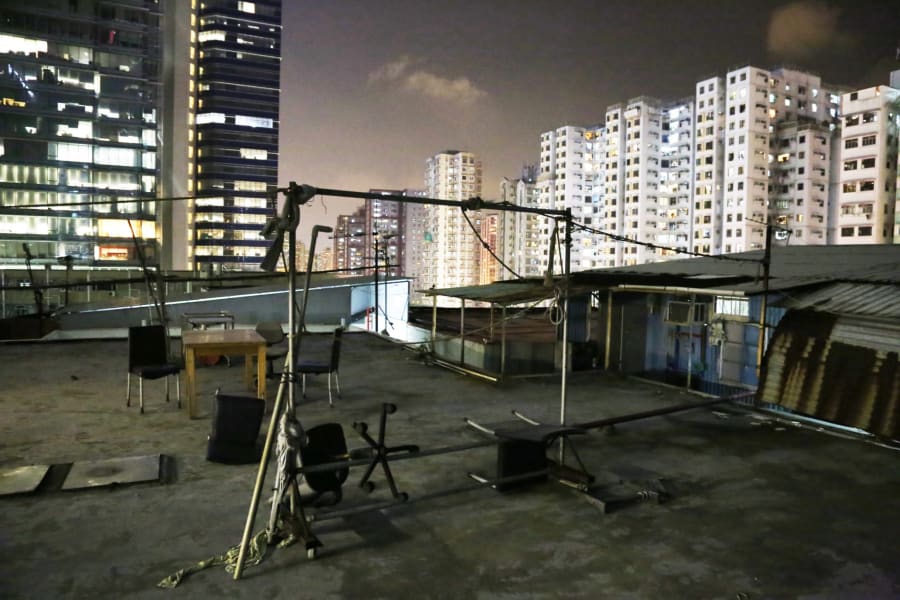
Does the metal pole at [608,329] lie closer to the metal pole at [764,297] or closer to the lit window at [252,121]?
the metal pole at [764,297]

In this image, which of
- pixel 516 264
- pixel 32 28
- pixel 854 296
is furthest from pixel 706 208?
pixel 854 296

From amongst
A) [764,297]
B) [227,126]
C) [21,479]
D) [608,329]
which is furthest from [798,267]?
[227,126]

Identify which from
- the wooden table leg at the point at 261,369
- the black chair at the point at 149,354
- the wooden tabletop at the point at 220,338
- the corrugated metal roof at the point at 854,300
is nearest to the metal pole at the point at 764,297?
the corrugated metal roof at the point at 854,300

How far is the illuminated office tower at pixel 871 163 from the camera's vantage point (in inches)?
2566

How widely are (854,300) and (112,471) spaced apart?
834 cm

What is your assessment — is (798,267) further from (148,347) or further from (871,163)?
(871,163)

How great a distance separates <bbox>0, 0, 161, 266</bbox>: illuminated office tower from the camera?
1911 inches

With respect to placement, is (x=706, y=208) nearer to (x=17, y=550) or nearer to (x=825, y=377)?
(x=825, y=377)

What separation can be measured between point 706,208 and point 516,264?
143ft

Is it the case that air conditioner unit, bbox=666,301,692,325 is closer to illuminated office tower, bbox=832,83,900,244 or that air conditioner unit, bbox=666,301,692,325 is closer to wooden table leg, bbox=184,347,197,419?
wooden table leg, bbox=184,347,197,419

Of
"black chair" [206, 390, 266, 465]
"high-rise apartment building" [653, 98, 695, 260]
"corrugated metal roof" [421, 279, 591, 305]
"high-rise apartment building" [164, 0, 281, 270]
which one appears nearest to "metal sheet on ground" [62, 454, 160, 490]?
"black chair" [206, 390, 266, 465]

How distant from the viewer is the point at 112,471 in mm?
6012

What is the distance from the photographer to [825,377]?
6797 millimetres

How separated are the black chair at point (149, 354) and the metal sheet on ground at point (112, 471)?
7.07 feet
